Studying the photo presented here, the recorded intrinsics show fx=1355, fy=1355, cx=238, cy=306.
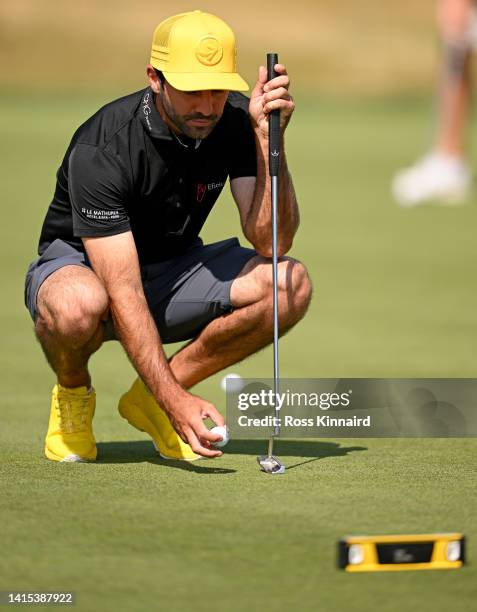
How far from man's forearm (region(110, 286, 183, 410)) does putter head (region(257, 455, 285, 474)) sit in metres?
0.47

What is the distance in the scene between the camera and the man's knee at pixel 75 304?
495cm

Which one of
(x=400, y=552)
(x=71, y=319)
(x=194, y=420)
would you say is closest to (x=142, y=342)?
(x=71, y=319)

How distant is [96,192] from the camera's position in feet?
16.3

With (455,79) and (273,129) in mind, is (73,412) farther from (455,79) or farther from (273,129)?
(455,79)

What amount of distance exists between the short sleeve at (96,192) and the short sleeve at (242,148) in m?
0.55

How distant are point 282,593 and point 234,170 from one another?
2242 mm

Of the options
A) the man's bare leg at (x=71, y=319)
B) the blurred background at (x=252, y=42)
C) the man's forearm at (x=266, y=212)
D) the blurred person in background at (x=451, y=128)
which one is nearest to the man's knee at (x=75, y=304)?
the man's bare leg at (x=71, y=319)

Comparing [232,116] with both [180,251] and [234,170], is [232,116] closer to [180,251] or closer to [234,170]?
[234,170]

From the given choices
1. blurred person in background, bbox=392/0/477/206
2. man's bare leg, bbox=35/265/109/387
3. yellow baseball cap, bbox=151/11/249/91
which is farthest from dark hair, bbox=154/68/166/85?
blurred person in background, bbox=392/0/477/206

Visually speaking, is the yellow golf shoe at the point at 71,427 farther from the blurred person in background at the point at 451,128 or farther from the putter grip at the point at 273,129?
the blurred person in background at the point at 451,128

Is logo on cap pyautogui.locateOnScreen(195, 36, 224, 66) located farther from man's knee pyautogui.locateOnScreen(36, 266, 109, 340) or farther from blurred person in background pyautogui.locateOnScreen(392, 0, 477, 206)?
blurred person in background pyautogui.locateOnScreen(392, 0, 477, 206)

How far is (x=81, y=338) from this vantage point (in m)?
5.03

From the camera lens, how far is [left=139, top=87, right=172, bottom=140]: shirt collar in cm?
512

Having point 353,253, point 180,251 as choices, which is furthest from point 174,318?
point 353,253
